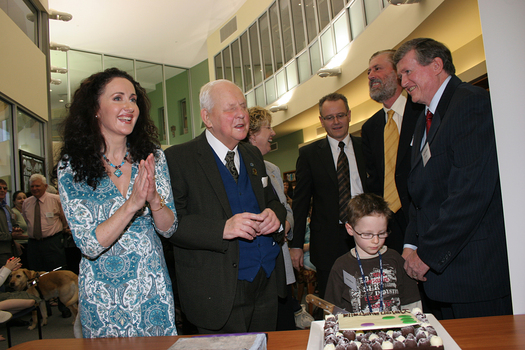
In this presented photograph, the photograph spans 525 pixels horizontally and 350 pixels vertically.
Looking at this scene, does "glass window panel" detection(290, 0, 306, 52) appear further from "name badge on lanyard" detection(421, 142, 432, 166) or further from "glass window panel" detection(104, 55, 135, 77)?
"name badge on lanyard" detection(421, 142, 432, 166)

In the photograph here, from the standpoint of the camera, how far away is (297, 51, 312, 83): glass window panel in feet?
35.0

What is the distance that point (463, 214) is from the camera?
5.02 feet

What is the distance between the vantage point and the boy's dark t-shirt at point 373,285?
1889 millimetres

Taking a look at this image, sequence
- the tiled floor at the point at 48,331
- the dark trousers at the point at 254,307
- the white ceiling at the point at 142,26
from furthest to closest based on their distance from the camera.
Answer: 1. the white ceiling at the point at 142,26
2. the tiled floor at the point at 48,331
3. the dark trousers at the point at 254,307

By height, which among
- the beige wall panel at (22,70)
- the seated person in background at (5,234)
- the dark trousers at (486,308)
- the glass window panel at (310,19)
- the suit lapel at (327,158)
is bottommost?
the dark trousers at (486,308)

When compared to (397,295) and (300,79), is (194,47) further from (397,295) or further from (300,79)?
(397,295)

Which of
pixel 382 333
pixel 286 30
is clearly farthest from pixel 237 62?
pixel 382 333

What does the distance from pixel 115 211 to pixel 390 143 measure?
5.94ft

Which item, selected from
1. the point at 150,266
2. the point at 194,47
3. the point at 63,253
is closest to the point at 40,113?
the point at 63,253

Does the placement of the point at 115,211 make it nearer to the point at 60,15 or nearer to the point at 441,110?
the point at 441,110

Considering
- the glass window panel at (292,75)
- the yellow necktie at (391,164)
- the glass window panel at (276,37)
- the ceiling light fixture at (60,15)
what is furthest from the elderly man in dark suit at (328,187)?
the glass window panel at (276,37)

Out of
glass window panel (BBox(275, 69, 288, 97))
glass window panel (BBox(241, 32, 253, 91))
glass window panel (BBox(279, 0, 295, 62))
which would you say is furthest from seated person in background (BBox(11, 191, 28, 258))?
glass window panel (BBox(241, 32, 253, 91))

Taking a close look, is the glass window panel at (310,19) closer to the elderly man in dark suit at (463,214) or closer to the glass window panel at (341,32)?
the glass window panel at (341,32)

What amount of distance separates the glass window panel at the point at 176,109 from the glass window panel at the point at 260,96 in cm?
429
